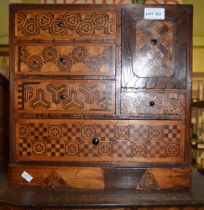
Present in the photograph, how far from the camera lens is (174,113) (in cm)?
138

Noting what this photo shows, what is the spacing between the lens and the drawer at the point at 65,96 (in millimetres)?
1377

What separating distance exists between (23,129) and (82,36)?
0.57 metres

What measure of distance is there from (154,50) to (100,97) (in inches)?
14.3

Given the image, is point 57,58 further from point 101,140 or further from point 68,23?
point 101,140

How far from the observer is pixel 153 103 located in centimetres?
138

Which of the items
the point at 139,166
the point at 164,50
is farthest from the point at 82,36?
the point at 139,166

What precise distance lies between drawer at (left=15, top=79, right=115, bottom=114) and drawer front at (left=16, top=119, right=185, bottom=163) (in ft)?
0.21

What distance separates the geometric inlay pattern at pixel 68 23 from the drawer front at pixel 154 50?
3.8 inches

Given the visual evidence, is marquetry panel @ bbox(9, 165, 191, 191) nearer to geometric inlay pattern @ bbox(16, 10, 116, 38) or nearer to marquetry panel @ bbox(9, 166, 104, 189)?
marquetry panel @ bbox(9, 166, 104, 189)

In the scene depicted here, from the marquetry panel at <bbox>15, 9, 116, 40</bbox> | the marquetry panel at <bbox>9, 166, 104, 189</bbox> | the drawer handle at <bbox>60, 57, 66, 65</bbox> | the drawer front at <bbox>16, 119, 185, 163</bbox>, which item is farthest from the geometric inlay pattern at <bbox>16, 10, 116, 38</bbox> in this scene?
the marquetry panel at <bbox>9, 166, 104, 189</bbox>

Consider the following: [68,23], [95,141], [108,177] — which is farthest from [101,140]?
[68,23]

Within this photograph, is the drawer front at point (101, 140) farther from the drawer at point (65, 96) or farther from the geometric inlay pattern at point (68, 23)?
the geometric inlay pattern at point (68, 23)

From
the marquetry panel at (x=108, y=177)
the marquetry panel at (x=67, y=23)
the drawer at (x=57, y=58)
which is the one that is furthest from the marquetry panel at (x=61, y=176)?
the marquetry panel at (x=67, y=23)

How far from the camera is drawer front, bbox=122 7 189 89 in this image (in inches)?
53.3
